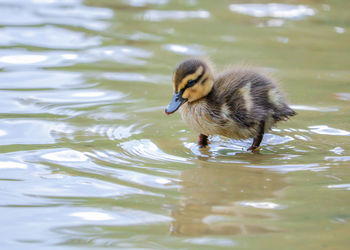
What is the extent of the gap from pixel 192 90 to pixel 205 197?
39.8 inches

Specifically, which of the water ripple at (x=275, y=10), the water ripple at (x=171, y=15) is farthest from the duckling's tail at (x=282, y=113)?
the water ripple at (x=275, y=10)

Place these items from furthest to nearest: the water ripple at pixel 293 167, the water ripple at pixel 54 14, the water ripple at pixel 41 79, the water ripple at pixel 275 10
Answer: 1. the water ripple at pixel 275 10
2. the water ripple at pixel 54 14
3. the water ripple at pixel 41 79
4. the water ripple at pixel 293 167

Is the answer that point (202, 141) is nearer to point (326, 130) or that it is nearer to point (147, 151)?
point (147, 151)

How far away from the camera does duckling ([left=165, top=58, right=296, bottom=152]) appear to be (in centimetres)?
394

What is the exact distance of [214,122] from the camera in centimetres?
396

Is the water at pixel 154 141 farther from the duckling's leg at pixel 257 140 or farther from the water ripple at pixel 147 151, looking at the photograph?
the duckling's leg at pixel 257 140

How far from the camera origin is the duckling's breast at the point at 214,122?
12.9 feet

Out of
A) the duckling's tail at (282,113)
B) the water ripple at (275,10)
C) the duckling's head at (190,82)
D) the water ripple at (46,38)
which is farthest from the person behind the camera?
the water ripple at (275,10)

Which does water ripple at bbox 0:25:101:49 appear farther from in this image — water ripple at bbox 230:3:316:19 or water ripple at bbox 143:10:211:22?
water ripple at bbox 230:3:316:19

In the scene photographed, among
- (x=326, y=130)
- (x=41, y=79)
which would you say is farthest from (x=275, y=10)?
(x=326, y=130)

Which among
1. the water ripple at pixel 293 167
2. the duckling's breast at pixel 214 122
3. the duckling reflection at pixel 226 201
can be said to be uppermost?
the duckling's breast at pixel 214 122

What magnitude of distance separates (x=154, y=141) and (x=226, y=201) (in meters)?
1.08

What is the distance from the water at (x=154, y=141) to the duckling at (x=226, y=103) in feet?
0.53

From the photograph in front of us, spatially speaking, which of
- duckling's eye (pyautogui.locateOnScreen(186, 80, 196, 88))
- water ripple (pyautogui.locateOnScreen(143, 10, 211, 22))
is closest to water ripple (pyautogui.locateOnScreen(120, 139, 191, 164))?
duckling's eye (pyautogui.locateOnScreen(186, 80, 196, 88))
